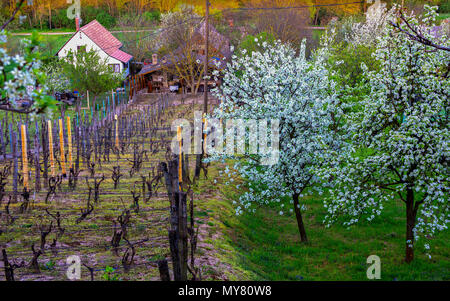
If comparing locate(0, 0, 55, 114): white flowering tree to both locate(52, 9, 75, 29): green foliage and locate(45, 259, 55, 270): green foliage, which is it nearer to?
locate(45, 259, 55, 270): green foliage

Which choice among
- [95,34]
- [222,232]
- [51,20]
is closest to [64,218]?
[222,232]

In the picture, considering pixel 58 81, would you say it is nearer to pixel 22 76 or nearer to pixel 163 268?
pixel 163 268

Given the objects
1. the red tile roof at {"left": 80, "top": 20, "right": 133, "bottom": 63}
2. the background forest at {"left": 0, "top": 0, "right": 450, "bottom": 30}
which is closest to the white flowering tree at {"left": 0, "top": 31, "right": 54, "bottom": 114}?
the red tile roof at {"left": 80, "top": 20, "right": 133, "bottom": 63}

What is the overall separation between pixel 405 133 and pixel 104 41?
47.1 m

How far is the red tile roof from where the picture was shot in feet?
166

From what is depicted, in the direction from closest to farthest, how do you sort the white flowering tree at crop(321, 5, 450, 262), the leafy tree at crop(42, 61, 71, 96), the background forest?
the white flowering tree at crop(321, 5, 450, 262) < the leafy tree at crop(42, 61, 71, 96) < the background forest

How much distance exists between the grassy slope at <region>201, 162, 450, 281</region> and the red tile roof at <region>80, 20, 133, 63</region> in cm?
3712

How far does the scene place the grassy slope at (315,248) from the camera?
A: 1174 centimetres

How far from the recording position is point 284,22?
180 feet

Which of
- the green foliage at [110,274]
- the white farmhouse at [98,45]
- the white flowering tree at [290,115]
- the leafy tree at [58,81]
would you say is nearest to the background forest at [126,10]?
the white farmhouse at [98,45]

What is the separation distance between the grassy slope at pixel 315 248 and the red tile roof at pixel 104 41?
37.1 m

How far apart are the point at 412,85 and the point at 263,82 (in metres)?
3.81

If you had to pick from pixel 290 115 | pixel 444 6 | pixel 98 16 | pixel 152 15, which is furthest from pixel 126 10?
pixel 290 115
